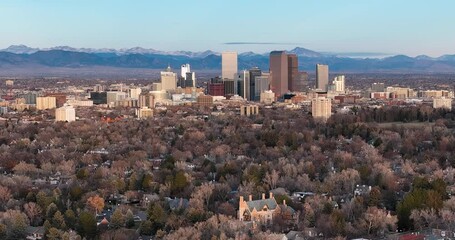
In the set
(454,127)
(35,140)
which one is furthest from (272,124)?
(35,140)

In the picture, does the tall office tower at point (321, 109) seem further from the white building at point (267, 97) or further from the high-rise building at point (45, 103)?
the white building at point (267, 97)

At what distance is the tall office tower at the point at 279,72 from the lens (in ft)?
506

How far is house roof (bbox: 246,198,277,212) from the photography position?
3262 cm

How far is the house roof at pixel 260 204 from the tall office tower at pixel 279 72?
392 feet

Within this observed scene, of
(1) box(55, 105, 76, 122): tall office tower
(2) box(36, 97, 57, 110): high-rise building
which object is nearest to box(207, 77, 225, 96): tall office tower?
(2) box(36, 97, 57, 110): high-rise building

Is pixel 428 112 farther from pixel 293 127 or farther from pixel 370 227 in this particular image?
pixel 370 227

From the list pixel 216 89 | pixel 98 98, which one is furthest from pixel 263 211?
pixel 216 89

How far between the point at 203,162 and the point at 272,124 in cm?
2976

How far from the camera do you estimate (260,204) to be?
108ft

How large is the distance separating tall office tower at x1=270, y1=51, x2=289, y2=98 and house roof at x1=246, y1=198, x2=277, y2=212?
4707 inches

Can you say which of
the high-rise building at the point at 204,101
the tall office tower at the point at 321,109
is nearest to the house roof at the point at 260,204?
the tall office tower at the point at 321,109

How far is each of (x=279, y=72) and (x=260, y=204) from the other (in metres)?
124

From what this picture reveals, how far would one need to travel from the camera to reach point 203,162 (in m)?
49.2

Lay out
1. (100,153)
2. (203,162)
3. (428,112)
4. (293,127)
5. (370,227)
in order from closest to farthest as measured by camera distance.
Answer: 1. (370,227)
2. (203,162)
3. (100,153)
4. (293,127)
5. (428,112)
